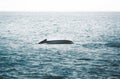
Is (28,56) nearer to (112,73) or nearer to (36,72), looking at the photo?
(36,72)

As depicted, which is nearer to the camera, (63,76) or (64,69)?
(63,76)

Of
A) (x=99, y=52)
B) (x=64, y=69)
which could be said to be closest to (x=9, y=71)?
(x=64, y=69)

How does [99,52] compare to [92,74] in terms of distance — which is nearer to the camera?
[92,74]

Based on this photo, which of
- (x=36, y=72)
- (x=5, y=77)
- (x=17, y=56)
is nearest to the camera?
(x=5, y=77)

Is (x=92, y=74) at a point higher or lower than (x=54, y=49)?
lower

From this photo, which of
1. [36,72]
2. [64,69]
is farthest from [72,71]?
[36,72]

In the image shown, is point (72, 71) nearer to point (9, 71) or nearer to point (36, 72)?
point (36, 72)

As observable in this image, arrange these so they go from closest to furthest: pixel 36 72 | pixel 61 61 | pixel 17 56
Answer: pixel 36 72 < pixel 61 61 < pixel 17 56

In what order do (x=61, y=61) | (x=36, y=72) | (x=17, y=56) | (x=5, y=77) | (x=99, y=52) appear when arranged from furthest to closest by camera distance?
1. (x=99, y=52)
2. (x=17, y=56)
3. (x=61, y=61)
4. (x=36, y=72)
5. (x=5, y=77)

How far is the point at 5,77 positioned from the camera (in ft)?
77.6

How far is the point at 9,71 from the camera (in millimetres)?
25672

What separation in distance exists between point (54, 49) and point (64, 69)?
1211 centimetres

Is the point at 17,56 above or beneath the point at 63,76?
above

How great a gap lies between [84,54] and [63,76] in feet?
37.5
